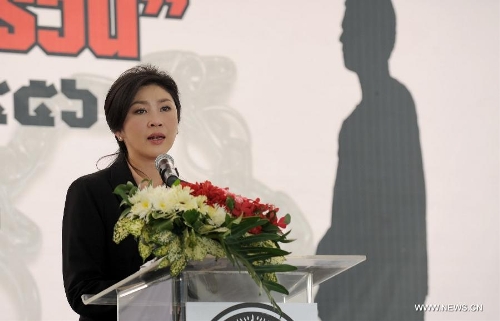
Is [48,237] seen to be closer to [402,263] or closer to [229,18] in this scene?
[229,18]

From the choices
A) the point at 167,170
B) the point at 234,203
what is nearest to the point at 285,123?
the point at 167,170

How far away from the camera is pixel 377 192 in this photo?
14.1ft

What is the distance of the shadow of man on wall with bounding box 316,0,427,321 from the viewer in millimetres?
4180

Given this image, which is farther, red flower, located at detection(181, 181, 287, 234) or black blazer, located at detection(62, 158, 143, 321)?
black blazer, located at detection(62, 158, 143, 321)

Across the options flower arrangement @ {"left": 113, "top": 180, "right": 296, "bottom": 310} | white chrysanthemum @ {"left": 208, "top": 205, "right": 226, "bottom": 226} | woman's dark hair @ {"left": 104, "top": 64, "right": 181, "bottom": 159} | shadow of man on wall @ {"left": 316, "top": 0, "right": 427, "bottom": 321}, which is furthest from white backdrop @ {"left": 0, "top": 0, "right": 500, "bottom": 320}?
white chrysanthemum @ {"left": 208, "top": 205, "right": 226, "bottom": 226}

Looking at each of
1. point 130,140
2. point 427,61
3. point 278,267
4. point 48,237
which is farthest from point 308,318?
point 427,61

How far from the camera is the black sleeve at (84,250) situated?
6.73ft

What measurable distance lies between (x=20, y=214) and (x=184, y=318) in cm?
229

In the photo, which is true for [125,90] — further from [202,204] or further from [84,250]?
[202,204]

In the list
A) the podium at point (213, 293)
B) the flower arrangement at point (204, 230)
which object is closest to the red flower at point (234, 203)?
the flower arrangement at point (204, 230)

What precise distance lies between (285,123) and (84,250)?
6.82ft

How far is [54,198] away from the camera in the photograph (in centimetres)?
368

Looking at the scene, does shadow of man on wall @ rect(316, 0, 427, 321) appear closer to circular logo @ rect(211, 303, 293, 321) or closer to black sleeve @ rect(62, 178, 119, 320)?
black sleeve @ rect(62, 178, 119, 320)

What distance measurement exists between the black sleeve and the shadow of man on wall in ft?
6.69
